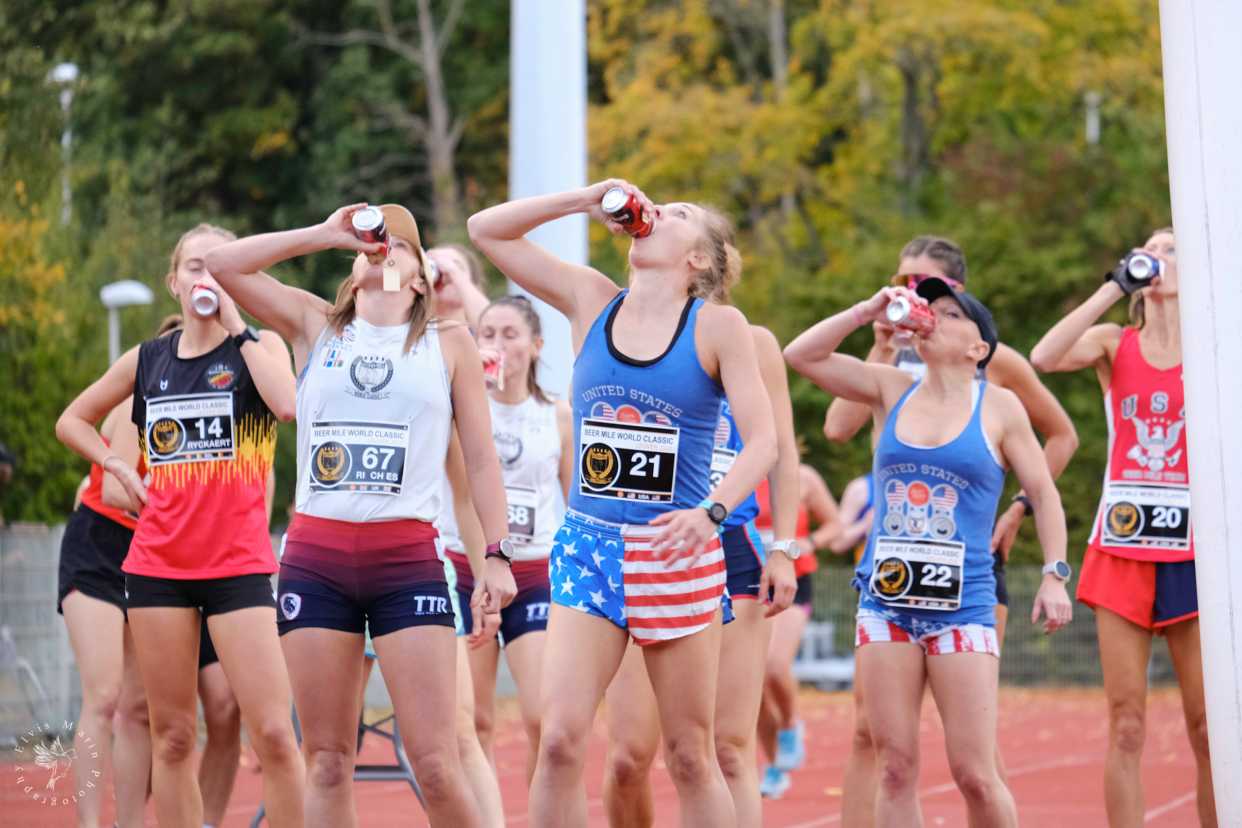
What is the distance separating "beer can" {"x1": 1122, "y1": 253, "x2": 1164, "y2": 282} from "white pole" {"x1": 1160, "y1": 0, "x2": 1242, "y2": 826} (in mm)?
858

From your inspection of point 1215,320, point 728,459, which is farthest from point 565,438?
point 1215,320

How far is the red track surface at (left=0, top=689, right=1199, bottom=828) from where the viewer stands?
296 inches

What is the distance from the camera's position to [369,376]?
4477mm

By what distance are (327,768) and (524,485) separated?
2.15 m

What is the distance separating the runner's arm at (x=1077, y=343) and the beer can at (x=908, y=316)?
3.35ft

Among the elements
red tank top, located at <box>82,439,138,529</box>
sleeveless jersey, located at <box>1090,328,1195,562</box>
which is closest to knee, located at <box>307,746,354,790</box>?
red tank top, located at <box>82,439,138,529</box>

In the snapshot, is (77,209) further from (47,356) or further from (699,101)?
(699,101)

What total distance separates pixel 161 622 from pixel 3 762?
2550 mm

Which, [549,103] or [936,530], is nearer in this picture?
[936,530]

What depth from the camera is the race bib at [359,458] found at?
441 cm

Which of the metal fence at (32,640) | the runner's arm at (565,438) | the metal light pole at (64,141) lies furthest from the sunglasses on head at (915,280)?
the metal light pole at (64,141)

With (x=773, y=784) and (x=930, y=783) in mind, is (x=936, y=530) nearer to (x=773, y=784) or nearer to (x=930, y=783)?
(x=773, y=784)

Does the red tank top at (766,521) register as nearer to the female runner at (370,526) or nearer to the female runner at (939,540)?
the female runner at (939,540)

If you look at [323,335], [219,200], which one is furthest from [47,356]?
[219,200]
